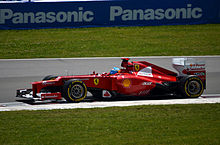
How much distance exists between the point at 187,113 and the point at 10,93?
16.5 feet

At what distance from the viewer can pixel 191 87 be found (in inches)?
433

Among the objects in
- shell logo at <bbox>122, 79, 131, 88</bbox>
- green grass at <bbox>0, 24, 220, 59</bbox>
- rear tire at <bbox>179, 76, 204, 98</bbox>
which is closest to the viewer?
shell logo at <bbox>122, 79, 131, 88</bbox>

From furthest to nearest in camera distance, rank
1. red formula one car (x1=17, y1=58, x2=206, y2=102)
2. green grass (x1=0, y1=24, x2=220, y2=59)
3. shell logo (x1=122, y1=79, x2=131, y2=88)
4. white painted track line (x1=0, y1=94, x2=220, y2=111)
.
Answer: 1. green grass (x1=0, y1=24, x2=220, y2=59)
2. shell logo (x1=122, y1=79, x2=131, y2=88)
3. red formula one car (x1=17, y1=58, x2=206, y2=102)
4. white painted track line (x1=0, y1=94, x2=220, y2=111)

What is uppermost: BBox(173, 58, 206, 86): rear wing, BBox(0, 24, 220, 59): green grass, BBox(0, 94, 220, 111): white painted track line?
BBox(0, 24, 220, 59): green grass

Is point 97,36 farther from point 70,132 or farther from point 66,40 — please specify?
point 70,132

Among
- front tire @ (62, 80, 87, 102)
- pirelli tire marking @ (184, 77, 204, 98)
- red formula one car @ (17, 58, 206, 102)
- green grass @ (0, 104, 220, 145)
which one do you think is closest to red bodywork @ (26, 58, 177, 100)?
red formula one car @ (17, 58, 206, 102)

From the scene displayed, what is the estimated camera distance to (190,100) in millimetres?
10547

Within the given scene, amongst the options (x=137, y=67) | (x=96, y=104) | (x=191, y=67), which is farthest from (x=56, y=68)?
(x=191, y=67)

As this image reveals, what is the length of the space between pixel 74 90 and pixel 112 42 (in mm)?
11017

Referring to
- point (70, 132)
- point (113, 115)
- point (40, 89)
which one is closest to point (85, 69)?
point (40, 89)

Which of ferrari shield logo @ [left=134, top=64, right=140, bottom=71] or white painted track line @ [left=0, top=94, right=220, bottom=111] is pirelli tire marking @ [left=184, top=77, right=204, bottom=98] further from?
ferrari shield logo @ [left=134, top=64, right=140, bottom=71]

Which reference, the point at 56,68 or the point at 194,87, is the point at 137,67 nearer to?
the point at 194,87

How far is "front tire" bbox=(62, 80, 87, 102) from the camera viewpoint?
1008cm

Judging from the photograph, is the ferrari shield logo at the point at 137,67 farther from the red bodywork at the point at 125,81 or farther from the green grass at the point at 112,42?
the green grass at the point at 112,42
